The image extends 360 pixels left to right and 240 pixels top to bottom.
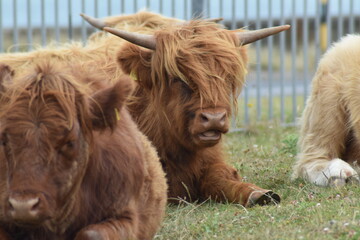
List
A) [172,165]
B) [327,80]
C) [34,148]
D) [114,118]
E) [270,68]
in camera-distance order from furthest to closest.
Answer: [270,68]
[327,80]
[172,165]
[114,118]
[34,148]

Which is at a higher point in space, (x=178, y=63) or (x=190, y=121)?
(x=178, y=63)

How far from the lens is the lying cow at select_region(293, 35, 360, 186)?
24.3ft

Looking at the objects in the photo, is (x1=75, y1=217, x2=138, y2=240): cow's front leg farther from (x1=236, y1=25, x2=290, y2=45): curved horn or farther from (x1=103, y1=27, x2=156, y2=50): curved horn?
(x1=236, y1=25, x2=290, y2=45): curved horn

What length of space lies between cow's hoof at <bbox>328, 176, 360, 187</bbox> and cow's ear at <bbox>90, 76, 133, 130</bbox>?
2.83 metres

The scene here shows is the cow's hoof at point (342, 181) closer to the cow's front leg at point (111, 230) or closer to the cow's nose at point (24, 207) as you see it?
the cow's front leg at point (111, 230)

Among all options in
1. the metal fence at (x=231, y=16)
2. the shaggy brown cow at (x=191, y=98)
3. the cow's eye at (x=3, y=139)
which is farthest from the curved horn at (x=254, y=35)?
the metal fence at (x=231, y=16)

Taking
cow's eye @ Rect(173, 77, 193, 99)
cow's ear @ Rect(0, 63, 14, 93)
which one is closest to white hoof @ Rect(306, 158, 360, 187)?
cow's eye @ Rect(173, 77, 193, 99)

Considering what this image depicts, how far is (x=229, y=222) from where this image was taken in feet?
18.7

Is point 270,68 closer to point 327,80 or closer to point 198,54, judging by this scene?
point 327,80

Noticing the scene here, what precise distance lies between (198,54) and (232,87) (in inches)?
16.2

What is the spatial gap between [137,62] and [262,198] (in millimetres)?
1568

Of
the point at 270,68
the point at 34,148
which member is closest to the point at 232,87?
the point at 34,148

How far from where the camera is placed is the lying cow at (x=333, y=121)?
7422mm

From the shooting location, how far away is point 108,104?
15.7ft
